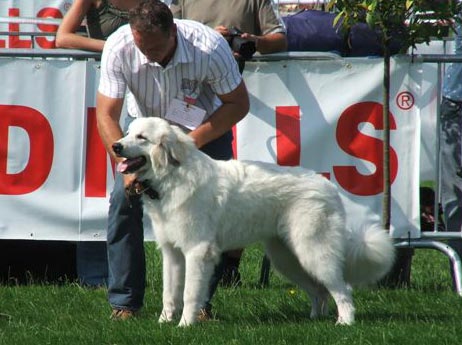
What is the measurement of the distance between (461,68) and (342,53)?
3.11ft

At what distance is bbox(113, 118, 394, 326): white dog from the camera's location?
585cm

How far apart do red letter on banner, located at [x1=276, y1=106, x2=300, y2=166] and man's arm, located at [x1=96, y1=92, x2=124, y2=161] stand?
1720 mm

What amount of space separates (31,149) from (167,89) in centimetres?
178

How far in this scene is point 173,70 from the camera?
19.9 ft

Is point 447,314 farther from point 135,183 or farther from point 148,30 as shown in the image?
point 148,30

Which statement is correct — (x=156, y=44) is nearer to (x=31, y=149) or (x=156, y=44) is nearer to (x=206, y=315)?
(x=206, y=315)

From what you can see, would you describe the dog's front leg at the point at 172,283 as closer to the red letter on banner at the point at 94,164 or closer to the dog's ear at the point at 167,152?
the dog's ear at the point at 167,152

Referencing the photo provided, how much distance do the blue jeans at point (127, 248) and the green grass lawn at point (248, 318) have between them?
6.5 inches

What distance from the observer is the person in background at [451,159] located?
795cm

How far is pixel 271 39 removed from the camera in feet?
24.4

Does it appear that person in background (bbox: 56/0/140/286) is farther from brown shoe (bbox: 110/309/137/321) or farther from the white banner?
brown shoe (bbox: 110/309/137/321)

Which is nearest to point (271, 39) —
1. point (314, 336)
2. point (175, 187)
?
point (175, 187)

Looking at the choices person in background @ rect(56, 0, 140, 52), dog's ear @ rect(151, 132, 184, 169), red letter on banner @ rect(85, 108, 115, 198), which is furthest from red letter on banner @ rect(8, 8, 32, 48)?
dog's ear @ rect(151, 132, 184, 169)

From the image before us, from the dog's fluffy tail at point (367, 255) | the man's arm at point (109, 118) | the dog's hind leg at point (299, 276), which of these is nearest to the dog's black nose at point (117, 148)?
the man's arm at point (109, 118)
